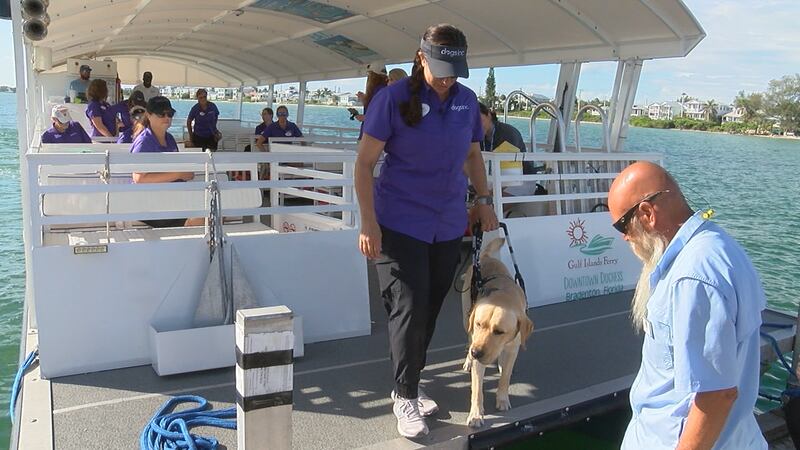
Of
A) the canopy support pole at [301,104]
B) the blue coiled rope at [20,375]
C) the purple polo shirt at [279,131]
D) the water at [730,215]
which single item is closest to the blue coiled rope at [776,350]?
the water at [730,215]

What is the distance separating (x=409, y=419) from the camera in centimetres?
369

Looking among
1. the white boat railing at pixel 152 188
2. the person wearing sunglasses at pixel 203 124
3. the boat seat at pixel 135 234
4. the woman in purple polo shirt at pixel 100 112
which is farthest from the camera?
the person wearing sunglasses at pixel 203 124

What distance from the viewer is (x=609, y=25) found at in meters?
7.43

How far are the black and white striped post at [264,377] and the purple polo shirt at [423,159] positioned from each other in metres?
1.04

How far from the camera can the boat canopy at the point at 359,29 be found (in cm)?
727

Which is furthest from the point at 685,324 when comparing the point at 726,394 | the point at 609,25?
the point at 609,25

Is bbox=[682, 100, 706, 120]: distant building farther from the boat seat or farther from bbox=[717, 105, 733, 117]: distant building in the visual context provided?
the boat seat

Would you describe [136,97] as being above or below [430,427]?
above

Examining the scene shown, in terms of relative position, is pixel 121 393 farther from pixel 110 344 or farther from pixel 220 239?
pixel 220 239

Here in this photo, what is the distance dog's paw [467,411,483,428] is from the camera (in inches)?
151

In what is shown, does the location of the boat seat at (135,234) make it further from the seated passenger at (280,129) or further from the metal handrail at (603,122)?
the seated passenger at (280,129)

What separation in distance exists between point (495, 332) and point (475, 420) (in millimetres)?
524

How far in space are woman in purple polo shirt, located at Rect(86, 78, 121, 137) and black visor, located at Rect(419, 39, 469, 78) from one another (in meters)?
8.09

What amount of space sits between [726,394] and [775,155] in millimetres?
59855
